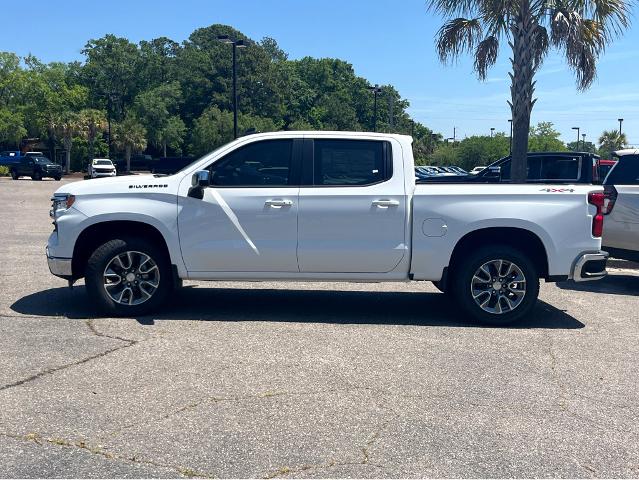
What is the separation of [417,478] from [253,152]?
444 cm

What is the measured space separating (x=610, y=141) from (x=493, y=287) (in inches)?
3936

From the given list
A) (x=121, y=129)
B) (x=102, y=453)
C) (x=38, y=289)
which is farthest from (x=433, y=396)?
(x=121, y=129)

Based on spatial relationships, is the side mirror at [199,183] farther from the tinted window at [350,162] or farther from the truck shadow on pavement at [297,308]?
the truck shadow on pavement at [297,308]

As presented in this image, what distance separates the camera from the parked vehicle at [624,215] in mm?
9625

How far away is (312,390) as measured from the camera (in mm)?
5348

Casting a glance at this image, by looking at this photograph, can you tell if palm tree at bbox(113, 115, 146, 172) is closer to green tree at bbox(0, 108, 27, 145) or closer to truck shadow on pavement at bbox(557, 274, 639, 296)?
green tree at bbox(0, 108, 27, 145)

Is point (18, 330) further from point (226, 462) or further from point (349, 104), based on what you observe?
point (349, 104)

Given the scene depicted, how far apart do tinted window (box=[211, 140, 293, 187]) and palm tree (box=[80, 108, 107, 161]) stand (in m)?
61.3

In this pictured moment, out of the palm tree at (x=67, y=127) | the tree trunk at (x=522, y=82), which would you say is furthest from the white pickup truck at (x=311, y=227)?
the palm tree at (x=67, y=127)

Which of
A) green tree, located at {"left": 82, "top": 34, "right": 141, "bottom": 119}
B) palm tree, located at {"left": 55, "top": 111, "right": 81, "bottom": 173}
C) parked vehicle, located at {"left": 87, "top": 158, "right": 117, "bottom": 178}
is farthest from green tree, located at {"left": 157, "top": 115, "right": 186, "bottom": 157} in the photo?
parked vehicle, located at {"left": 87, "top": 158, "right": 117, "bottom": 178}

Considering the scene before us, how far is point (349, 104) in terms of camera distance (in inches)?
3696

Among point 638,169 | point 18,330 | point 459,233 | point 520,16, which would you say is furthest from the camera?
point 520,16

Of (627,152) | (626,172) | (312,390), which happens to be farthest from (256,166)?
(627,152)

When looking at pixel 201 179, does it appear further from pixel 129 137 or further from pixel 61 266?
pixel 129 137
